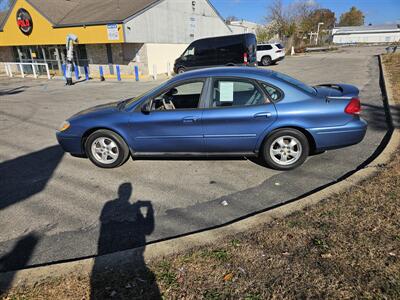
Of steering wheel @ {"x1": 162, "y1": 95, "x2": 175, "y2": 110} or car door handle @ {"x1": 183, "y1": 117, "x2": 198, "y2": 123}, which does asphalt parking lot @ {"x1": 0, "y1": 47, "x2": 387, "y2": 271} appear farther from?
steering wheel @ {"x1": 162, "y1": 95, "x2": 175, "y2": 110}

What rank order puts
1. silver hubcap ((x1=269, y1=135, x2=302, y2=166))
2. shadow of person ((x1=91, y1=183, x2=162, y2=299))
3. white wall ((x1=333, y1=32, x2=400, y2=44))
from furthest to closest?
white wall ((x1=333, y1=32, x2=400, y2=44)) → silver hubcap ((x1=269, y1=135, x2=302, y2=166)) → shadow of person ((x1=91, y1=183, x2=162, y2=299))

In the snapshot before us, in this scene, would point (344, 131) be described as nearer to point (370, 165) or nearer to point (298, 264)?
point (370, 165)

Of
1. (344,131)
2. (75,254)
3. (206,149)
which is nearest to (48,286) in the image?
(75,254)

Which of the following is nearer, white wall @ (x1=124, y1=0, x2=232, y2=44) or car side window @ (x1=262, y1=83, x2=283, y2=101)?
car side window @ (x1=262, y1=83, x2=283, y2=101)

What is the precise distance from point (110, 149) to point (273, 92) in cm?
271

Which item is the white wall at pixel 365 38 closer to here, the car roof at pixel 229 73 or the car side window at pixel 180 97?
the car roof at pixel 229 73

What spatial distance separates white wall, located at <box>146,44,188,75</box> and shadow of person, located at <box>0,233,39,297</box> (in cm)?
1926

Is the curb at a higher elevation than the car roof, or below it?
below

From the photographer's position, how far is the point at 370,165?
14.0 ft

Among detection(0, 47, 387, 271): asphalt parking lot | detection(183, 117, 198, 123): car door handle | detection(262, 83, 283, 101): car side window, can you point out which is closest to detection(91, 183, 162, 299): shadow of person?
detection(0, 47, 387, 271): asphalt parking lot

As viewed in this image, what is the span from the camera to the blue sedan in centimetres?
424

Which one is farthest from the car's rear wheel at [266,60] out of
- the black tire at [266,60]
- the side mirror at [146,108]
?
the side mirror at [146,108]

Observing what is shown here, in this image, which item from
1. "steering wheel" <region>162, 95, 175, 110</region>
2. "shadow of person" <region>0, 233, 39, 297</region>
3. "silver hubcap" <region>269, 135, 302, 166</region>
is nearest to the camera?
"shadow of person" <region>0, 233, 39, 297</region>

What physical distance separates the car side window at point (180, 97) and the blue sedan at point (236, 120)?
2cm
